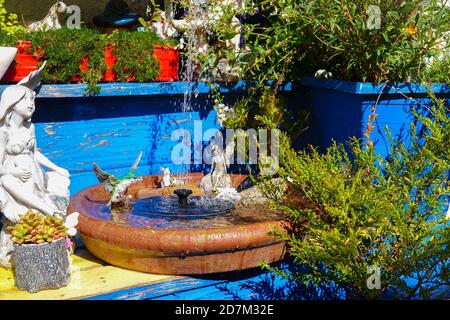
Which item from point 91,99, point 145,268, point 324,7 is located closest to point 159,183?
point 91,99

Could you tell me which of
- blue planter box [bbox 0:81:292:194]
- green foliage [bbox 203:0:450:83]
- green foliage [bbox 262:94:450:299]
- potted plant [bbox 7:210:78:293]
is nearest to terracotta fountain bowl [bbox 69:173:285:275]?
green foliage [bbox 262:94:450:299]

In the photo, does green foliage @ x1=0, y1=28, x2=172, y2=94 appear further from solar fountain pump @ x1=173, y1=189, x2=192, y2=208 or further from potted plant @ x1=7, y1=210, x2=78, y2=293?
Result: potted plant @ x1=7, y1=210, x2=78, y2=293

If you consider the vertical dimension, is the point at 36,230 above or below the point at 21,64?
below

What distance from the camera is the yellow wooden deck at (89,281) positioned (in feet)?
8.87

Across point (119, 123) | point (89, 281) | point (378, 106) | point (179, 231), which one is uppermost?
point (378, 106)

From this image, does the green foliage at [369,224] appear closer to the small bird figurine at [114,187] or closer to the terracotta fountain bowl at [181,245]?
the terracotta fountain bowl at [181,245]

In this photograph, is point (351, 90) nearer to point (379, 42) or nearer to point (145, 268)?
point (379, 42)

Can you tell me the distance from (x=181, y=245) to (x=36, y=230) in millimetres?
599

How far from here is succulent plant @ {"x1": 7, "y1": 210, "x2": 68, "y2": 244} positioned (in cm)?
271

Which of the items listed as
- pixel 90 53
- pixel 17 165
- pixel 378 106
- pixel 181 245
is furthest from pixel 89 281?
pixel 378 106

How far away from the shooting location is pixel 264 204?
353 centimetres

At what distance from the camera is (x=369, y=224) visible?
2.84 m

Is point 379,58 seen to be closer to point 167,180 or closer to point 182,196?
point 182,196

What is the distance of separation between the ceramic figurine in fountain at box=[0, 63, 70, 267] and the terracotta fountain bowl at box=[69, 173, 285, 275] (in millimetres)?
250
